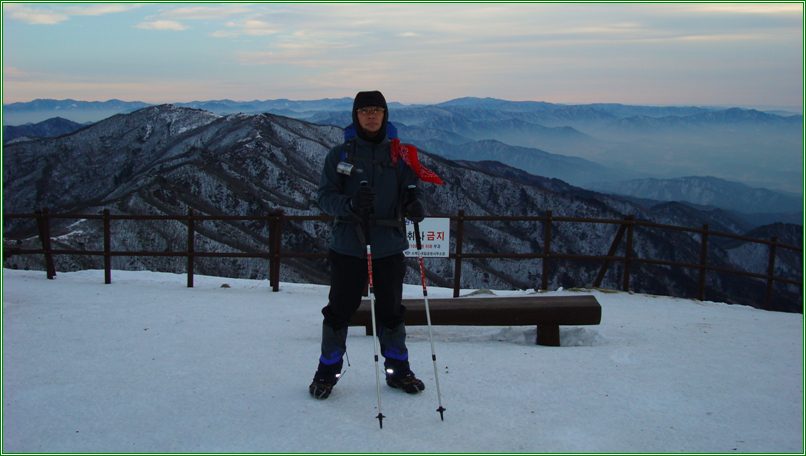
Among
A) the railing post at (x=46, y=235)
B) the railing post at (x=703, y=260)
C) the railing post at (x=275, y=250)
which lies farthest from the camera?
the railing post at (x=46, y=235)

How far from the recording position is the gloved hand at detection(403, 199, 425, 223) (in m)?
3.62

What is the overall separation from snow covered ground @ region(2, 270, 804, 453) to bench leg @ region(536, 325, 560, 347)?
0.71 feet

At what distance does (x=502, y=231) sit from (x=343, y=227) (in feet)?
316

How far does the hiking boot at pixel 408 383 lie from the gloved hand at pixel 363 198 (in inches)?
49.3

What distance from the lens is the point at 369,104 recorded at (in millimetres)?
3564

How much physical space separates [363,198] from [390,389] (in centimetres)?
141

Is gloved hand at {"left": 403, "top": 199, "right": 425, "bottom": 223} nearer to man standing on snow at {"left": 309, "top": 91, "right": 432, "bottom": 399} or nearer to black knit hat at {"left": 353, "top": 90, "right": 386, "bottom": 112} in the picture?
man standing on snow at {"left": 309, "top": 91, "right": 432, "bottom": 399}

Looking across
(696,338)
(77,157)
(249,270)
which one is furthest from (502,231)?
(696,338)

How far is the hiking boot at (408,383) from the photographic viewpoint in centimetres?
375

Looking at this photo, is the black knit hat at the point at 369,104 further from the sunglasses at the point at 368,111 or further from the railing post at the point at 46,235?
the railing post at the point at 46,235

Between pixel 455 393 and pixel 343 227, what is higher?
pixel 343 227

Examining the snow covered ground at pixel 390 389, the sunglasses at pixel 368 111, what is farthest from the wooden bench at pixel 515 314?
the sunglasses at pixel 368 111

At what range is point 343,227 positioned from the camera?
12.0 feet

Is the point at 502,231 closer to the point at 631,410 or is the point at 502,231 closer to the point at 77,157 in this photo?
the point at 77,157
